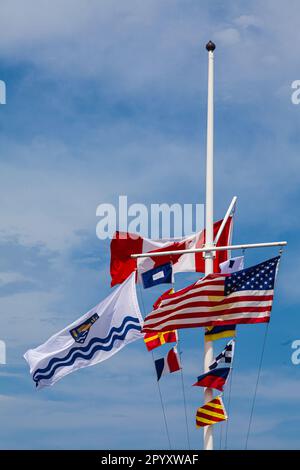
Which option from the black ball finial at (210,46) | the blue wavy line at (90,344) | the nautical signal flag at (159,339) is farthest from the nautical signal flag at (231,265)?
the black ball finial at (210,46)

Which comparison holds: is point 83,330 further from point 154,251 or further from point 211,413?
point 211,413

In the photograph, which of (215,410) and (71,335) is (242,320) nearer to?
(215,410)

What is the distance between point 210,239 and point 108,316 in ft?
16.0

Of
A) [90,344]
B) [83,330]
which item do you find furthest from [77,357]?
[83,330]

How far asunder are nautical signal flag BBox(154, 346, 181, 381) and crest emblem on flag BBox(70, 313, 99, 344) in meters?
3.43

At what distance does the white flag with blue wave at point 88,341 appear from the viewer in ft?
130

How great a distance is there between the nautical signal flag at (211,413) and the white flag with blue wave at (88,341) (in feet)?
14.5

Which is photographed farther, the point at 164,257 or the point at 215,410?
the point at 164,257

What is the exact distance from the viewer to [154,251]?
40594 mm

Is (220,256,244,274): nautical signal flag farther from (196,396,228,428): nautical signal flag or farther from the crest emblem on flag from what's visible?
the crest emblem on flag

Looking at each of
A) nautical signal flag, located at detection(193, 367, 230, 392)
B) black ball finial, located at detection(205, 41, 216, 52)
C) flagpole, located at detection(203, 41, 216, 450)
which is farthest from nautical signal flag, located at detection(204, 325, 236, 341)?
black ball finial, located at detection(205, 41, 216, 52)
